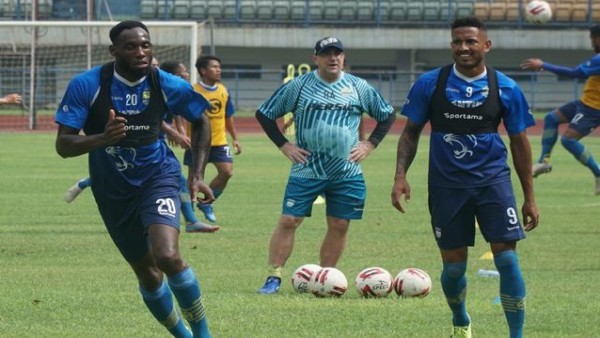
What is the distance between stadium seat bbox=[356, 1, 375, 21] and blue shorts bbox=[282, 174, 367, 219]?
140 feet

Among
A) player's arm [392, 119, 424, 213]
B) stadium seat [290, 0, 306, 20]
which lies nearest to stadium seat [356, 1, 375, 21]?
stadium seat [290, 0, 306, 20]

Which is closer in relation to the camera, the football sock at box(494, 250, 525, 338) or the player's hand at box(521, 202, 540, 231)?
the football sock at box(494, 250, 525, 338)

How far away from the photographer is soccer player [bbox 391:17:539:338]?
8.30m

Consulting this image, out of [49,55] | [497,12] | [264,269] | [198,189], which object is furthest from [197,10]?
[198,189]

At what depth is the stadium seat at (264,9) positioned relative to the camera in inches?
2104

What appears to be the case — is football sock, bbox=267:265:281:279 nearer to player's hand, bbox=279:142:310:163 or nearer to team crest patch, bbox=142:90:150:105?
player's hand, bbox=279:142:310:163

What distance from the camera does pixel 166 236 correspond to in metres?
7.74

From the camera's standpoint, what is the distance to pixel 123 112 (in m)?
8.05

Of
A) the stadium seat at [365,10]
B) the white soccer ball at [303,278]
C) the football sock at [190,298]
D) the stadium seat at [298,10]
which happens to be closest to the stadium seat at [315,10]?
the stadium seat at [298,10]

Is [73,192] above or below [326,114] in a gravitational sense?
below

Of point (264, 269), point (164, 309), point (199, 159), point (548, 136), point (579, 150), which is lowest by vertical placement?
point (548, 136)

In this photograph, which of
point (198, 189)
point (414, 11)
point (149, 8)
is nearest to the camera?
point (198, 189)

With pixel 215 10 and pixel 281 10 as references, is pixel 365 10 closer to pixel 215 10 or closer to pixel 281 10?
pixel 281 10

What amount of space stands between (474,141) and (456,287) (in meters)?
0.94
